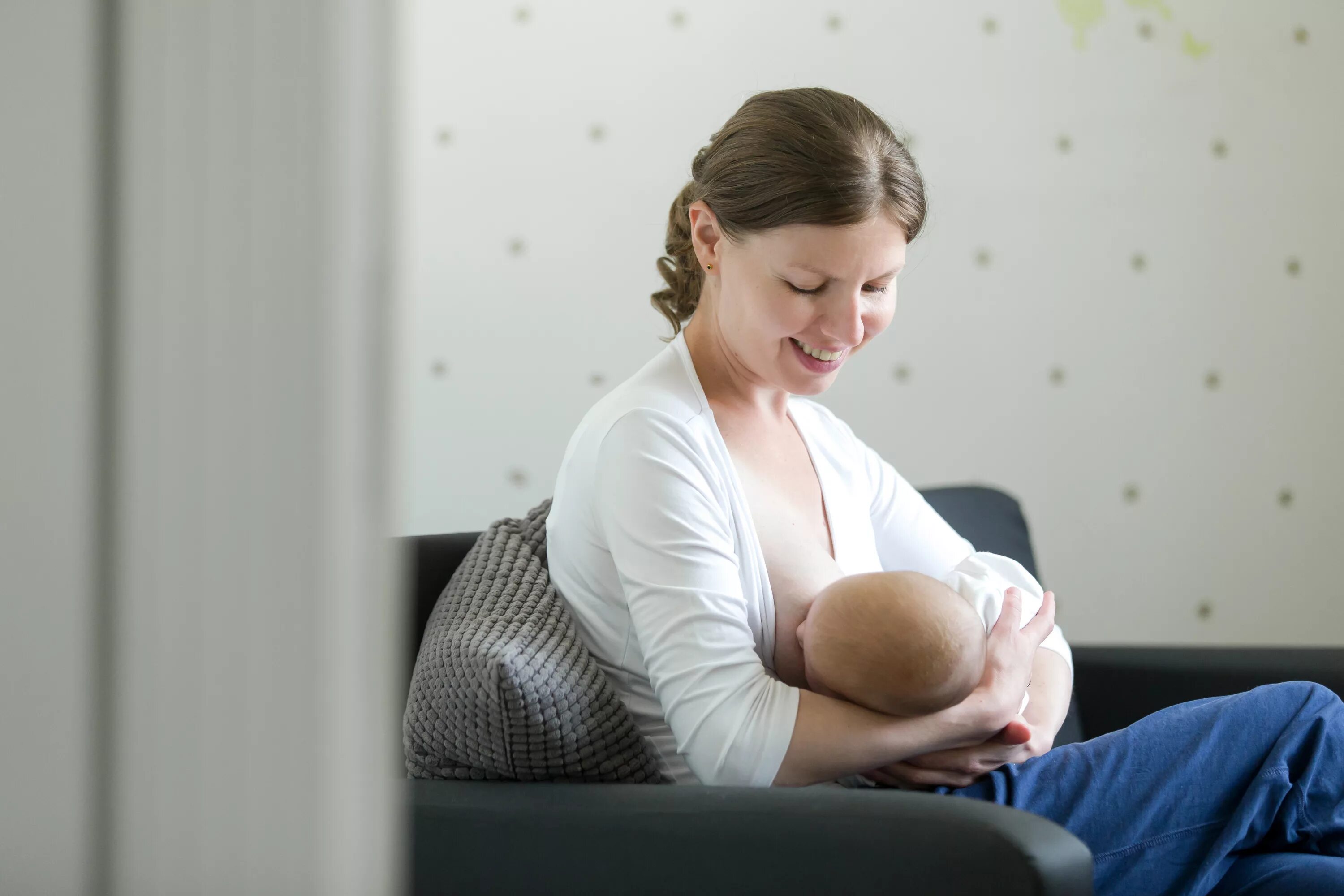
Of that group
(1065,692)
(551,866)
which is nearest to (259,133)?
(551,866)

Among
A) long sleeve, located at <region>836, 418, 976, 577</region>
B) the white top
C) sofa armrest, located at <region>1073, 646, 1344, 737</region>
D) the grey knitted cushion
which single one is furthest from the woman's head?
sofa armrest, located at <region>1073, 646, 1344, 737</region>

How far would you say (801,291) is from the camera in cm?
116

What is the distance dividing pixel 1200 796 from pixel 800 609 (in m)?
0.41

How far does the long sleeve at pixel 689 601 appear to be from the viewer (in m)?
1.00

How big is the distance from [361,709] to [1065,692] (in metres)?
1.13

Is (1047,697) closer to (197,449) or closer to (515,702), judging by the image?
(515,702)

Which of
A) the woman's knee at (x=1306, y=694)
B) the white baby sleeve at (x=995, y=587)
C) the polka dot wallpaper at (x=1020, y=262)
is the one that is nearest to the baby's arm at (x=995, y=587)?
the white baby sleeve at (x=995, y=587)

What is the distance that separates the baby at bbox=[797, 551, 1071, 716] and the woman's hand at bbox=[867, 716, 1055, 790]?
63 mm

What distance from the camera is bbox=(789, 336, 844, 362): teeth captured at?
3.93 ft

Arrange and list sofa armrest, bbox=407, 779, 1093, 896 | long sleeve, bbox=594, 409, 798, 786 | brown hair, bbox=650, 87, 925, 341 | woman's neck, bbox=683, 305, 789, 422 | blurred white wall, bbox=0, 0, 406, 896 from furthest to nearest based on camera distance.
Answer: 1. woman's neck, bbox=683, 305, 789, 422
2. brown hair, bbox=650, 87, 925, 341
3. long sleeve, bbox=594, 409, 798, 786
4. sofa armrest, bbox=407, 779, 1093, 896
5. blurred white wall, bbox=0, 0, 406, 896

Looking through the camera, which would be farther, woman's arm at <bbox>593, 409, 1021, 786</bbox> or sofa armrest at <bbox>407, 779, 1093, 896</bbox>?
woman's arm at <bbox>593, 409, 1021, 786</bbox>

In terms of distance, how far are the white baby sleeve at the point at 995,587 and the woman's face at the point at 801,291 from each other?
26 cm

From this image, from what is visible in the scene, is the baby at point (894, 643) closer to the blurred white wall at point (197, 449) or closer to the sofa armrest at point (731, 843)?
the sofa armrest at point (731, 843)

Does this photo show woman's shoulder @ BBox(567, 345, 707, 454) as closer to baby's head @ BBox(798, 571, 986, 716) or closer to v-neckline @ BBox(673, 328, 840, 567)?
v-neckline @ BBox(673, 328, 840, 567)
